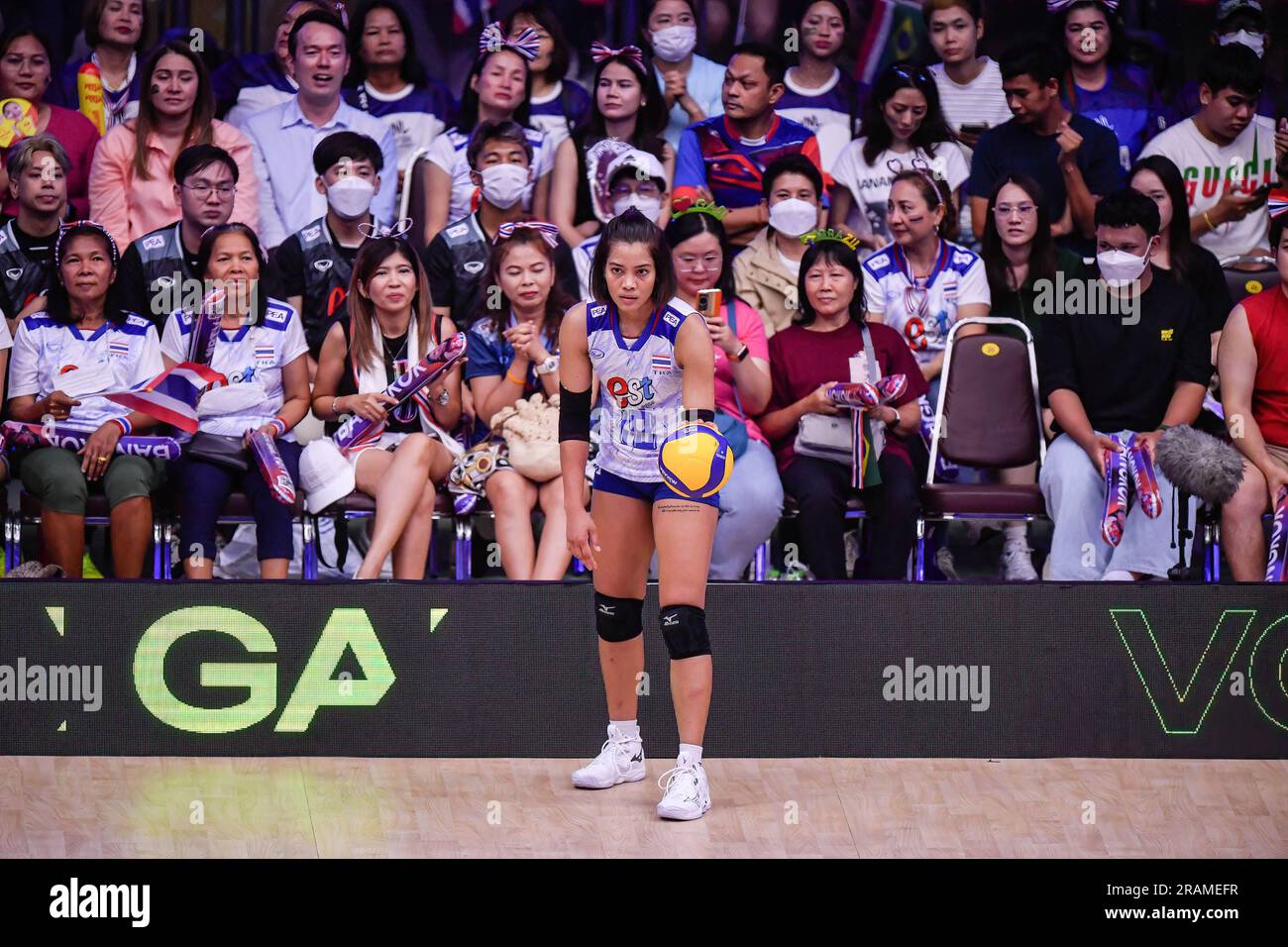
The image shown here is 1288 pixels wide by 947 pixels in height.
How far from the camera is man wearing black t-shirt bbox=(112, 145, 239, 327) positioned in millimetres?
6730

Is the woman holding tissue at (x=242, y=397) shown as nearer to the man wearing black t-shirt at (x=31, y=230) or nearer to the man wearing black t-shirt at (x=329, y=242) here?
the man wearing black t-shirt at (x=329, y=242)

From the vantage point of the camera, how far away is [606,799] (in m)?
4.88

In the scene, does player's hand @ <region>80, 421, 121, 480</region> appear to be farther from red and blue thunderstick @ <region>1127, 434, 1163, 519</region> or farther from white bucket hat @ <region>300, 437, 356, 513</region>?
red and blue thunderstick @ <region>1127, 434, 1163, 519</region>

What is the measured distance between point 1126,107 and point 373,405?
359cm

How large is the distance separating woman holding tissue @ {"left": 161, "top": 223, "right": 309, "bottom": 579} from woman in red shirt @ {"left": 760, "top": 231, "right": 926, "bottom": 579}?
1.85 m

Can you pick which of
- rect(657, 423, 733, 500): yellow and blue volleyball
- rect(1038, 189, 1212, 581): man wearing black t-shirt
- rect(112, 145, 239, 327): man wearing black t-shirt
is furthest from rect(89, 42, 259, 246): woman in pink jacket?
rect(1038, 189, 1212, 581): man wearing black t-shirt

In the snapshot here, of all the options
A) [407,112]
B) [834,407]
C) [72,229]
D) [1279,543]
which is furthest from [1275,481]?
[72,229]

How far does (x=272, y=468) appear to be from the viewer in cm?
618

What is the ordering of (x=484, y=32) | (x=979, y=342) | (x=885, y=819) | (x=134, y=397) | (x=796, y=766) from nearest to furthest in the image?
(x=885, y=819)
(x=796, y=766)
(x=134, y=397)
(x=979, y=342)
(x=484, y=32)

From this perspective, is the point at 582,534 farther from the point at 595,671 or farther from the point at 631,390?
the point at 595,671

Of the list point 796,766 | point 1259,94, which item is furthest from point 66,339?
point 1259,94

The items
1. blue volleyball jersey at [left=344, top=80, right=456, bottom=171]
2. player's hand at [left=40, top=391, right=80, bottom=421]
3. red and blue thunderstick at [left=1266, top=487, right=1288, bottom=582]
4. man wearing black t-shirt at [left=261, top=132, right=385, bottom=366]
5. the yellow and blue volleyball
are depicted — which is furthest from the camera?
blue volleyball jersey at [left=344, top=80, right=456, bottom=171]

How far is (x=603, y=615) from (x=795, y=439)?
1776mm

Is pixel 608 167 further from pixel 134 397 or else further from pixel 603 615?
pixel 603 615
